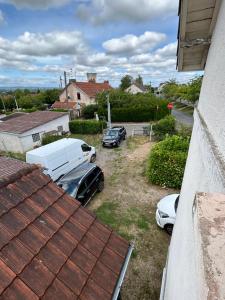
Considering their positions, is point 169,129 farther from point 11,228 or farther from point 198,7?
point 11,228

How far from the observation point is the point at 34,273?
2.09 m

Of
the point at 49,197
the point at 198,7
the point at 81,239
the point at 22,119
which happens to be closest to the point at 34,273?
the point at 81,239

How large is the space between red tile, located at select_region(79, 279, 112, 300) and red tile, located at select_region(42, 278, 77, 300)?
0.15 meters

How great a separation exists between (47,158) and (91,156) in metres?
4.09

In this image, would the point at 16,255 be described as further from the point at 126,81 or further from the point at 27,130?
the point at 126,81

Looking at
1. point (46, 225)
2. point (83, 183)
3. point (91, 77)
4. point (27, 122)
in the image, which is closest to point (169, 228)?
point (83, 183)

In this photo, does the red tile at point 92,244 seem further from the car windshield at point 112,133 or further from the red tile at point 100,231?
the car windshield at point 112,133

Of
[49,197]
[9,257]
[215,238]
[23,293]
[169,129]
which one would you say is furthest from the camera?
[169,129]

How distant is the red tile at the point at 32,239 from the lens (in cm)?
228

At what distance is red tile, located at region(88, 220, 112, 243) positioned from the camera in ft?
10.1

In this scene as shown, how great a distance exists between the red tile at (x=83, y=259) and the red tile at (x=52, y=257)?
0.15 metres

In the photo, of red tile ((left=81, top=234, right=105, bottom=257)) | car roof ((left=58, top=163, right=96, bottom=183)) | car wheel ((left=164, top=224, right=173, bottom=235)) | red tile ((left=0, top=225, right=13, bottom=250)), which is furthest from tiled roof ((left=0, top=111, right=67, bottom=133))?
red tile ((left=0, top=225, right=13, bottom=250))

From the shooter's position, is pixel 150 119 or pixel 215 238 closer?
pixel 215 238

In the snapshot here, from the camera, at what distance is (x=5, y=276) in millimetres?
1927
